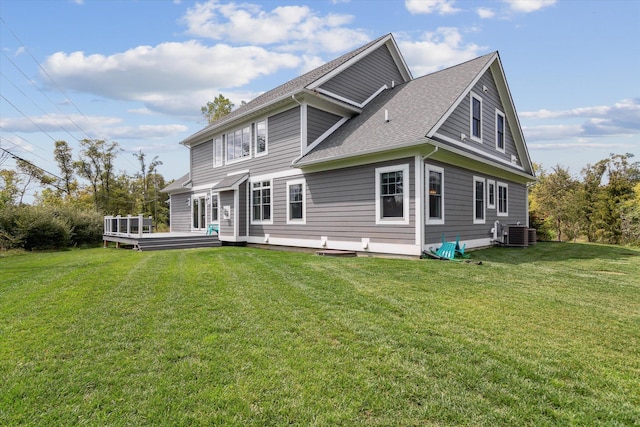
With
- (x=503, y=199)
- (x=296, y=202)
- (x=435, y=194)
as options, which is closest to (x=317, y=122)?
(x=296, y=202)

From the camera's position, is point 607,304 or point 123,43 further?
point 123,43

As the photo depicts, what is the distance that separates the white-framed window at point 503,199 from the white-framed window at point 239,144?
10713mm

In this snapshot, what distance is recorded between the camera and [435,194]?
10.0 metres

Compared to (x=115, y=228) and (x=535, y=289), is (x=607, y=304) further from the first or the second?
(x=115, y=228)

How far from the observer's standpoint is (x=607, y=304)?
491 centimetres

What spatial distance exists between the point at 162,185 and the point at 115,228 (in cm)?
2797

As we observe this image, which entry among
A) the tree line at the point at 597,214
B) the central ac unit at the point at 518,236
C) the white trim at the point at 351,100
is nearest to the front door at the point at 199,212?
the white trim at the point at 351,100

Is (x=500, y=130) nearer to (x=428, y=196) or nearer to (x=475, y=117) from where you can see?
(x=475, y=117)

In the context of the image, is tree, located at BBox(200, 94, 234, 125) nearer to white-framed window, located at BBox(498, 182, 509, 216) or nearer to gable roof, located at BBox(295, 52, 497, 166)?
gable roof, located at BBox(295, 52, 497, 166)

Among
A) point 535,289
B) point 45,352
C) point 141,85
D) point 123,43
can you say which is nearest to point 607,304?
point 535,289

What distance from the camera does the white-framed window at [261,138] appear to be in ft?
44.9

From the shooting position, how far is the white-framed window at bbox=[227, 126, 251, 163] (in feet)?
48.4

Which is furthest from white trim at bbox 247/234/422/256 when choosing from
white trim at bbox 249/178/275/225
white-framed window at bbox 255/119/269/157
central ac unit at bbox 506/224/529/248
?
central ac unit at bbox 506/224/529/248

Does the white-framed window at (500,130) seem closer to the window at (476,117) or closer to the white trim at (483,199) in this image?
the window at (476,117)
